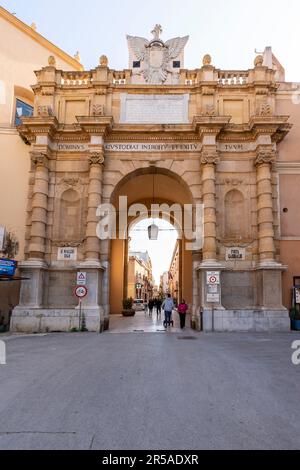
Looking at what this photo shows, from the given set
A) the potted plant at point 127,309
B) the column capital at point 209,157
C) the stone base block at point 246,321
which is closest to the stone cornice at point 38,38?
the column capital at point 209,157

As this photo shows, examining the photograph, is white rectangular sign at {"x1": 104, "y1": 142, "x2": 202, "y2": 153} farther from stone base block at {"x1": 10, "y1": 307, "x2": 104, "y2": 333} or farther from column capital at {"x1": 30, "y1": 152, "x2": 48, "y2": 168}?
stone base block at {"x1": 10, "y1": 307, "x2": 104, "y2": 333}

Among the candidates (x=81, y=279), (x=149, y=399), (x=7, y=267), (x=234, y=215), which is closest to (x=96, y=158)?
(x=81, y=279)

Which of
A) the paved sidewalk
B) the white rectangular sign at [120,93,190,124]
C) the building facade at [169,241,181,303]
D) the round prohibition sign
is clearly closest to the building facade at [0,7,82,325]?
the round prohibition sign

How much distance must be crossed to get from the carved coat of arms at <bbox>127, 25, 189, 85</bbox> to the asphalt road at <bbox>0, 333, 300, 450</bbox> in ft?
46.3

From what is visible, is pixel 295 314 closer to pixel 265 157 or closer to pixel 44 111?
pixel 265 157

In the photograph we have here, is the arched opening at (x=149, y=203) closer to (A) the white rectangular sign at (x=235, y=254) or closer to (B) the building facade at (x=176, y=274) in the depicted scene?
(A) the white rectangular sign at (x=235, y=254)

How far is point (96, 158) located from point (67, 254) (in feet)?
15.6

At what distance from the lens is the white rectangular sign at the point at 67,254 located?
1661 cm

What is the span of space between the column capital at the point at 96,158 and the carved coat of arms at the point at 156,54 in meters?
5.03

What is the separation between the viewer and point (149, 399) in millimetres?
5633

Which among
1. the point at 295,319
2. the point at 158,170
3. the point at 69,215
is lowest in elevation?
the point at 295,319

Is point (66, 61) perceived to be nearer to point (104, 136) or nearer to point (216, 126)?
point (104, 136)
